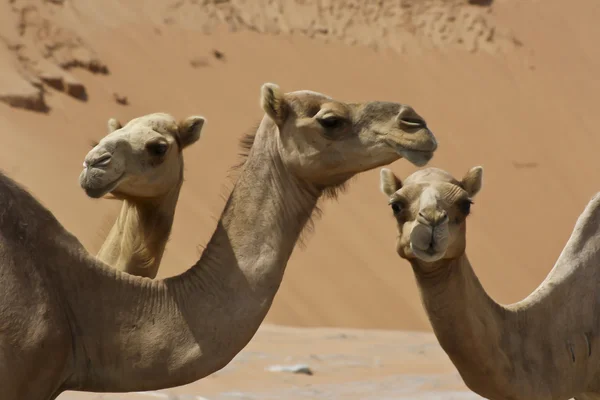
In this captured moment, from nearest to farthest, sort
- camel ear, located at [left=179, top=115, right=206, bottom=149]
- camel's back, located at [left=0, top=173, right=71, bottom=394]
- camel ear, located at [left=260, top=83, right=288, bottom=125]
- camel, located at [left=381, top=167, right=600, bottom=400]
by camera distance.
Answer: camel's back, located at [left=0, top=173, right=71, bottom=394], camel ear, located at [left=260, top=83, right=288, bottom=125], camel, located at [left=381, top=167, right=600, bottom=400], camel ear, located at [left=179, top=115, right=206, bottom=149]

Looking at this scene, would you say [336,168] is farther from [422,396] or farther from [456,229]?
[422,396]

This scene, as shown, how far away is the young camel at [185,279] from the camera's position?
17.7 feet

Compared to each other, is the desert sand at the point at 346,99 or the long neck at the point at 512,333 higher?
the long neck at the point at 512,333

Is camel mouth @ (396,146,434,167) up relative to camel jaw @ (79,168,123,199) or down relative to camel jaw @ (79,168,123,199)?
up

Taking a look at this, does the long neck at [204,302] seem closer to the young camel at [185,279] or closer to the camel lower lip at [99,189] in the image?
the young camel at [185,279]

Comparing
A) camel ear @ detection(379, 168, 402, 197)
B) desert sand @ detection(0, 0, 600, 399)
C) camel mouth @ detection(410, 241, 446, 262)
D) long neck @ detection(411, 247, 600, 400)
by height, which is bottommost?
desert sand @ detection(0, 0, 600, 399)

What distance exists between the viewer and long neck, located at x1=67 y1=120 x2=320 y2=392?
18.1ft

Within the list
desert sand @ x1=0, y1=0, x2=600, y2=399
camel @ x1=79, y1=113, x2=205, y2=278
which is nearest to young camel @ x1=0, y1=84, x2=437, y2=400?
camel @ x1=79, y1=113, x2=205, y2=278

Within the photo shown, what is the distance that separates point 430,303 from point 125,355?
167 cm

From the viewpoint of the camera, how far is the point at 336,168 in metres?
5.88

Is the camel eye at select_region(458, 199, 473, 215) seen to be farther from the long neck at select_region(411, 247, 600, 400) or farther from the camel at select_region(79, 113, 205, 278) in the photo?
the camel at select_region(79, 113, 205, 278)

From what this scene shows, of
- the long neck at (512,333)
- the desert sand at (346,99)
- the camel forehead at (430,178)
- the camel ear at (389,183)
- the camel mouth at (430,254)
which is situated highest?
the camel forehead at (430,178)

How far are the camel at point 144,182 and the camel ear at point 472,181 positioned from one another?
147 centimetres

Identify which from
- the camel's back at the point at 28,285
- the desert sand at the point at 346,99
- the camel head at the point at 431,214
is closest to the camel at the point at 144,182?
the camel's back at the point at 28,285
